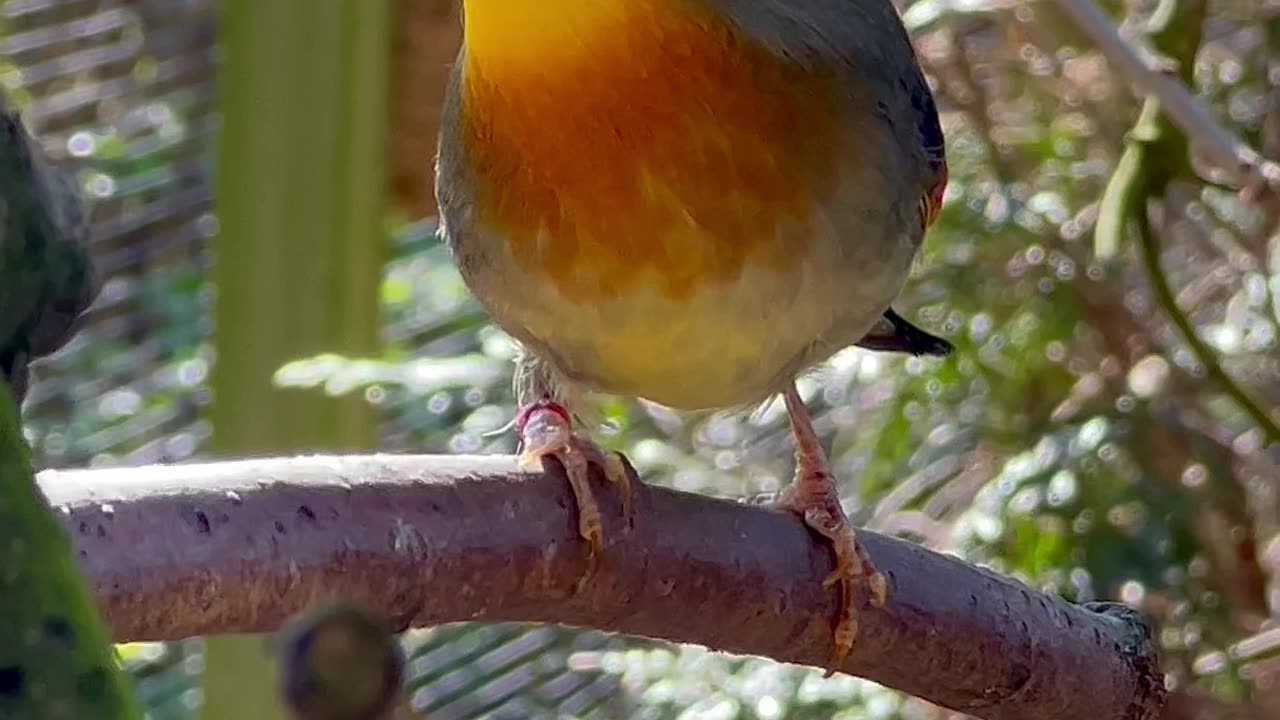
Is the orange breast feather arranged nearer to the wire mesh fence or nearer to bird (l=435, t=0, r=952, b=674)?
bird (l=435, t=0, r=952, b=674)

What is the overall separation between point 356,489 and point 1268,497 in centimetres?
79

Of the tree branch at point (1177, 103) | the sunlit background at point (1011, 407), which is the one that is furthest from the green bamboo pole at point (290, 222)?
the tree branch at point (1177, 103)

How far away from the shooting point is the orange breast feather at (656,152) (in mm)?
660

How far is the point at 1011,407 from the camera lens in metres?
1.14

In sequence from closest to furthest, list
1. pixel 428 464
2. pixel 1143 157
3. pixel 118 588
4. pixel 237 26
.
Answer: pixel 118 588
pixel 428 464
pixel 1143 157
pixel 237 26

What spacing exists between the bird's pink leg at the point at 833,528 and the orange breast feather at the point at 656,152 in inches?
5.1

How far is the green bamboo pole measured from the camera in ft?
4.56

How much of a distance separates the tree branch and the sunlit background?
0.30ft

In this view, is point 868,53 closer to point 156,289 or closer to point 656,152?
point 656,152

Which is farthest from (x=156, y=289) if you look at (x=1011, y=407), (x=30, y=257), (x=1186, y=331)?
(x=30, y=257)

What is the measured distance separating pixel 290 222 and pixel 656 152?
801 mm

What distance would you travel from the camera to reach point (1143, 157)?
1.01 m

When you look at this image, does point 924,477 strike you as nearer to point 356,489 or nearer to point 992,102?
point 992,102

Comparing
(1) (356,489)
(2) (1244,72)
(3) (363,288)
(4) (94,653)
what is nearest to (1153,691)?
(1) (356,489)
